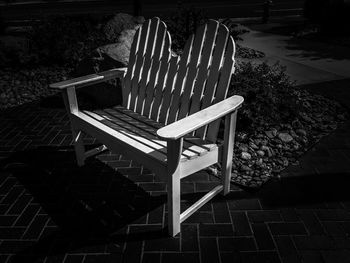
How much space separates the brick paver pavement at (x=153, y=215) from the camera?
2.20 meters

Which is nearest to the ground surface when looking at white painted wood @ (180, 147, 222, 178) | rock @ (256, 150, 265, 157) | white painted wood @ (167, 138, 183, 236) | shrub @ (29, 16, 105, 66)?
white painted wood @ (167, 138, 183, 236)

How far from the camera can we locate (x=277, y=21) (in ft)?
39.8

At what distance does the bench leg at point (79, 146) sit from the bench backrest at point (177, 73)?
0.59 meters

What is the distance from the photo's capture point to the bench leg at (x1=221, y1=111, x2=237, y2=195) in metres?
2.36

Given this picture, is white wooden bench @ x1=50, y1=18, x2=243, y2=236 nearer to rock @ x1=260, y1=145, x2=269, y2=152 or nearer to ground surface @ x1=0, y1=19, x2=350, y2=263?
ground surface @ x1=0, y1=19, x2=350, y2=263

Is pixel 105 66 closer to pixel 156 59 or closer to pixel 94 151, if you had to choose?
pixel 94 151

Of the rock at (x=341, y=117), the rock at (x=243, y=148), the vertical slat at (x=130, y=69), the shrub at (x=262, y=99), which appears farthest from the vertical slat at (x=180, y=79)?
the rock at (x=341, y=117)

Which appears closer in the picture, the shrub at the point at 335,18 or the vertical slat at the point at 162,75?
the vertical slat at the point at 162,75

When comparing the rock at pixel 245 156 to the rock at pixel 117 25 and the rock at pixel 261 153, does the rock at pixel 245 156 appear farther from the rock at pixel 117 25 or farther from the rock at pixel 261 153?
the rock at pixel 117 25

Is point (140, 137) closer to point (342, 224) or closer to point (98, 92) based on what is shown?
point (342, 224)

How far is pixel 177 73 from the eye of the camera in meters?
2.72

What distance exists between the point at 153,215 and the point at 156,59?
1.45m

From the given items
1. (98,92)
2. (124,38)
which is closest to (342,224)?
(98,92)

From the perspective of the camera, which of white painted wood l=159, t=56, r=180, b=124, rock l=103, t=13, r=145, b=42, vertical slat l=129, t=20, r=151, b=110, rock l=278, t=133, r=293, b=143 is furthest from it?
rock l=103, t=13, r=145, b=42
